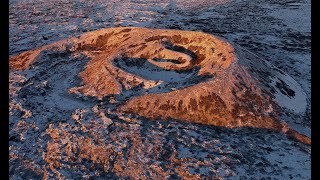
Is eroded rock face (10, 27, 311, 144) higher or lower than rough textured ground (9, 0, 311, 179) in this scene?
higher

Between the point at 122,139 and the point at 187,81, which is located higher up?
the point at 187,81

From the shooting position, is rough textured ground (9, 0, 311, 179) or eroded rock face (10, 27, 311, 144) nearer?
rough textured ground (9, 0, 311, 179)

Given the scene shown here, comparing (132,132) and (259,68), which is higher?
(259,68)

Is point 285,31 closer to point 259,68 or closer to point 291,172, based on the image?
point 259,68

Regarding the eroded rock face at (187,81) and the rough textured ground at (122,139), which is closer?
the rough textured ground at (122,139)

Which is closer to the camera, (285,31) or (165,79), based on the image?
(165,79)

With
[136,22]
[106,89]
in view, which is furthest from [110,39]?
[136,22]

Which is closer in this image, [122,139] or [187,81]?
[122,139]

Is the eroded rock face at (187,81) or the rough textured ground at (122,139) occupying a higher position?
the eroded rock face at (187,81)
